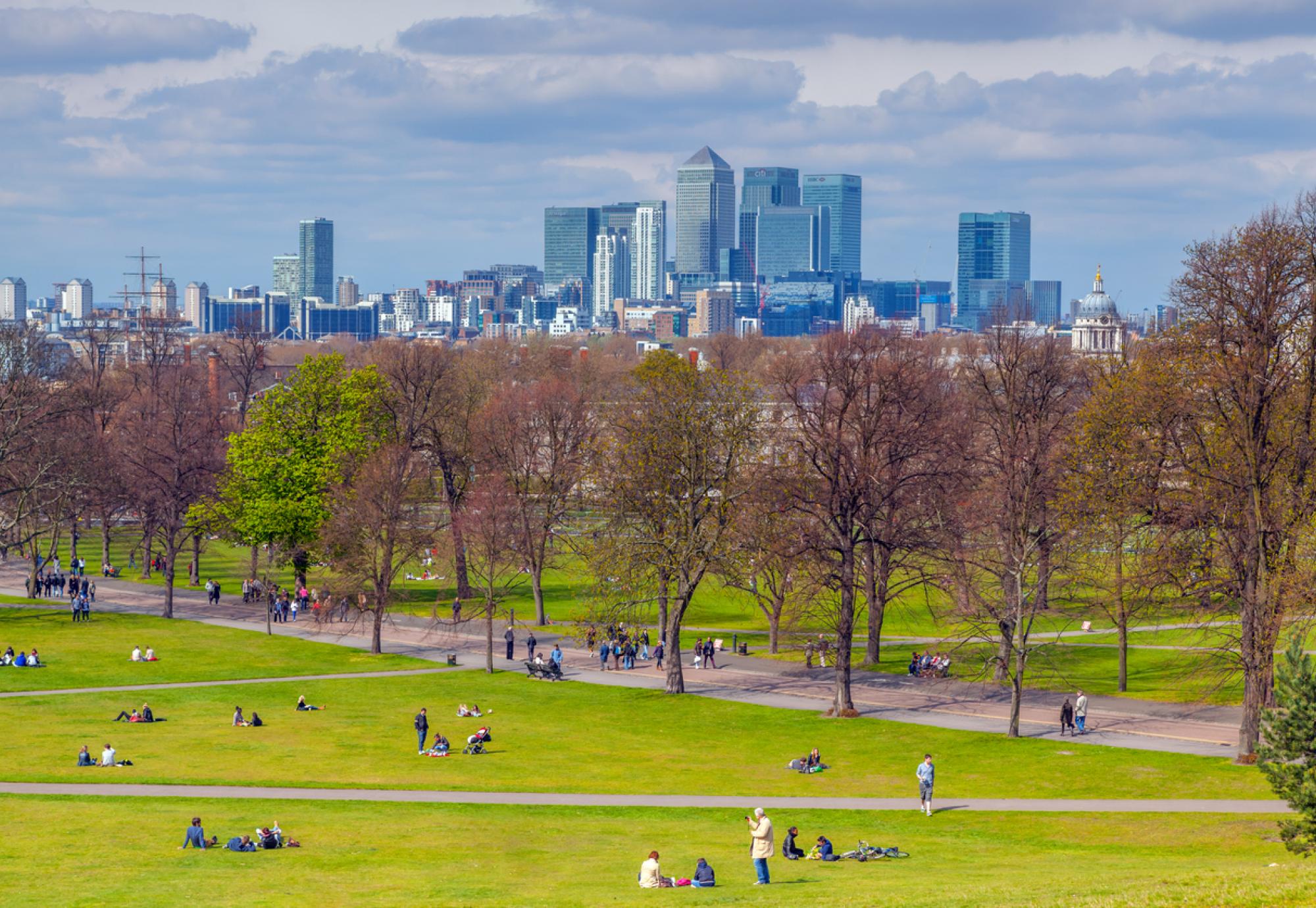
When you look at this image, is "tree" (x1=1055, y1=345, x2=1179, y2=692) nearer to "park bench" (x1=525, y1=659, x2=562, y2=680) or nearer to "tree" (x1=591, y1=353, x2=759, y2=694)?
"tree" (x1=591, y1=353, x2=759, y2=694)

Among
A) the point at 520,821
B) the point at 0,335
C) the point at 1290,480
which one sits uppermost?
the point at 0,335

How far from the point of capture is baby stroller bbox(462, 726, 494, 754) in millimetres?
47562

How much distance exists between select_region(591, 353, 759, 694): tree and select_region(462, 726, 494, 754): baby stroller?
998 centimetres

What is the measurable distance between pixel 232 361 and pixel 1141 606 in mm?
95875

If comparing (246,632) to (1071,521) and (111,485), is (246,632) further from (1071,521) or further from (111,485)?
(1071,521)

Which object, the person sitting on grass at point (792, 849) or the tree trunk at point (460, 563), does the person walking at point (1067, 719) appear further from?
the tree trunk at point (460, 563)

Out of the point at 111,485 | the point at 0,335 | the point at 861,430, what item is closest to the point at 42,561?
the point at 111,485

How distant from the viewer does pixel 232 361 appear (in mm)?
133875

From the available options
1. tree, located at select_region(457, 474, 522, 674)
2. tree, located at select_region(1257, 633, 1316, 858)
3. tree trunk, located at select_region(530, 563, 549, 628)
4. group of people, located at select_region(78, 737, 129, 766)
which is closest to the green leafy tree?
tree, located at select_region(457, 474, 522, 674)

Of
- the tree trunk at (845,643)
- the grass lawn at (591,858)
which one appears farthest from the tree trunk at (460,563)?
the grass lawn at (591,858)

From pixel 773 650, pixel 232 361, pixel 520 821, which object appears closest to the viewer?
pixel 520 821

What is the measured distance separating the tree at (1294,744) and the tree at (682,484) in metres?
28.0

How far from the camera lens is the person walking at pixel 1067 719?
163 feet

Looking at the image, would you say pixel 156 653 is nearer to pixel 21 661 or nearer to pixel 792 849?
pixel 21 661
